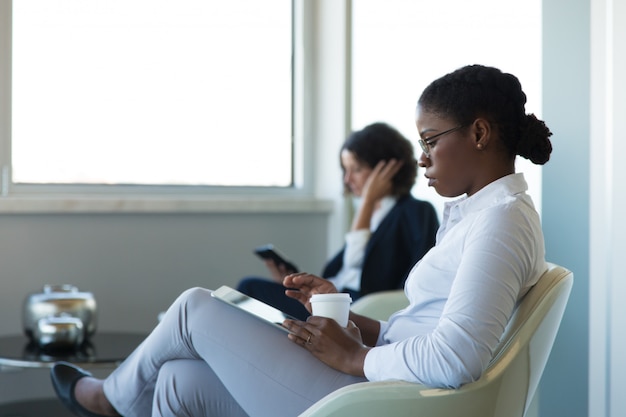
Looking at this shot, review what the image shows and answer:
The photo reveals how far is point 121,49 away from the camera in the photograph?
11.9 ft

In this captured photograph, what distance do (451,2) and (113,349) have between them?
5.57 feet

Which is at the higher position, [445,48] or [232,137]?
[445,48]

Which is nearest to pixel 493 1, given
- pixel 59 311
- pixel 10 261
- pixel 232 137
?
pixel 232 137

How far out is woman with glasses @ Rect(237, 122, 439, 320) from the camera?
3029mm

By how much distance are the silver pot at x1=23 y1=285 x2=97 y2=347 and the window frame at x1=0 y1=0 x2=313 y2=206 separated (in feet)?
1.77

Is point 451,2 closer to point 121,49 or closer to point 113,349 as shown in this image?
point 121,49

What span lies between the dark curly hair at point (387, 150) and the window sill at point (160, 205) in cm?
65

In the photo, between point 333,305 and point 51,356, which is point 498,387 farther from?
point 51,356

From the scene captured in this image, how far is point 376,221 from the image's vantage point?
3225 millimetres

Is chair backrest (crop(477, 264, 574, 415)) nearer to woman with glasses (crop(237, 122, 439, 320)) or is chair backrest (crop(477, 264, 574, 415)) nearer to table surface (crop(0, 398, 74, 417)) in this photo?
woman with glasses (crop(237, 122, 439, 320))

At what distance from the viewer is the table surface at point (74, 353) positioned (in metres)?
2.50

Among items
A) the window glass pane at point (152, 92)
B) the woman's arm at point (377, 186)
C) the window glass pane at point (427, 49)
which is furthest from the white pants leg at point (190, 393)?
the window glass pane at point (152, 92)

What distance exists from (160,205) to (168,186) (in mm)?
229

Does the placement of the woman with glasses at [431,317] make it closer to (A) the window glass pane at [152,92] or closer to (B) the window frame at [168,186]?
(B) the window frame at [168,186]
